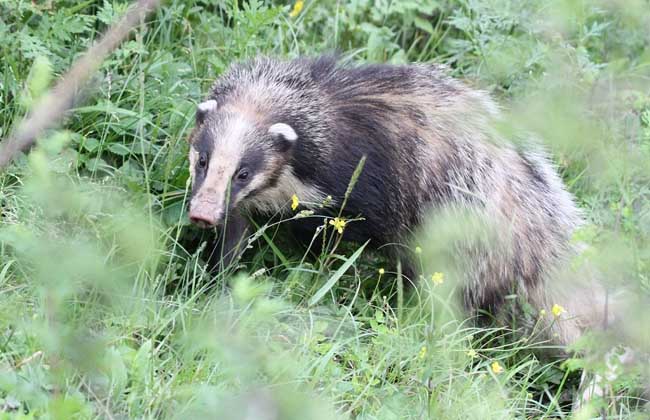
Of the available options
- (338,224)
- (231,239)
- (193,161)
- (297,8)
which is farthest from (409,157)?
(297,8)

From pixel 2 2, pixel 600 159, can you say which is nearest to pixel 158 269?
pixel 2 2

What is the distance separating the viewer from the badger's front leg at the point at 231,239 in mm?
5965

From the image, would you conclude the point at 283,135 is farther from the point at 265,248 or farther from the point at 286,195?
the point at 265,248

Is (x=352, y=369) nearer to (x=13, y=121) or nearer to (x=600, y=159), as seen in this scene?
(x=600, y=159)

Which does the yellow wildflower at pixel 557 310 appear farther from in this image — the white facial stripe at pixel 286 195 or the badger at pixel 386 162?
the white facial stripe at pixel 286 195

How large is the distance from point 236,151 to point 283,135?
29 centimetres

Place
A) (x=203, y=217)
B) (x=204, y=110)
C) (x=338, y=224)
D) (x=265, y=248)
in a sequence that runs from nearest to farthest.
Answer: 1. (x=203, y=217)
2. (x=338, y=224)
3. (x=204, y=110)
4. (x=265, y=248)

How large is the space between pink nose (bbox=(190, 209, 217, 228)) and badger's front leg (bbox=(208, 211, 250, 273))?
0.67 m

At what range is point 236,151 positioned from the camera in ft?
18.8

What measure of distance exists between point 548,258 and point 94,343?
164 inches

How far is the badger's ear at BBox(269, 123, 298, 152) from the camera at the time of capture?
5.80 meters

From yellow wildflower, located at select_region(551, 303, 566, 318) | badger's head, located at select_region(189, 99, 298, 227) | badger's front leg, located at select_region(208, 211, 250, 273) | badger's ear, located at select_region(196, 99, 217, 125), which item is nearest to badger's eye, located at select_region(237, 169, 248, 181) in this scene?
badger's head, located at select_region(189, 99, 298, 227)

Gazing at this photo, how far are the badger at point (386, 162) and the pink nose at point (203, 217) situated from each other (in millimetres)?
398

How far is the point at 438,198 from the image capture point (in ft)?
19.8
